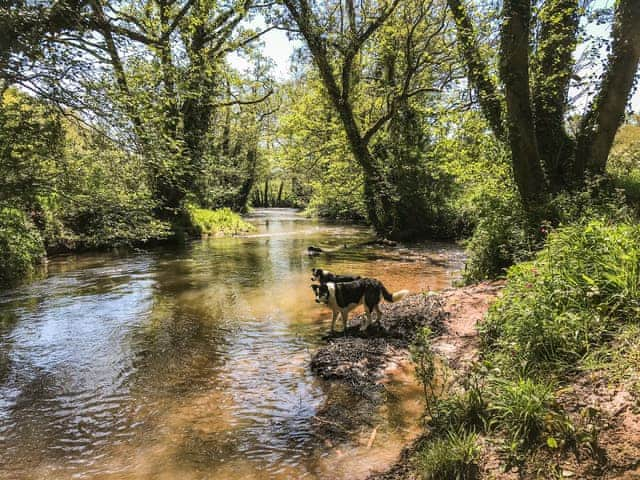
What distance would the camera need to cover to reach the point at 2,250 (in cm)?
1096

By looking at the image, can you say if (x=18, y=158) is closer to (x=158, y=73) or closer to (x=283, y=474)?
(x=158, y=73)

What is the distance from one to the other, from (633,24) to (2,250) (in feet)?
52.1

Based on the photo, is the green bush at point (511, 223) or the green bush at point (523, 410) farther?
the green bush at point (511, 223)

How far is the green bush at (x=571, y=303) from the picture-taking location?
12.3ft

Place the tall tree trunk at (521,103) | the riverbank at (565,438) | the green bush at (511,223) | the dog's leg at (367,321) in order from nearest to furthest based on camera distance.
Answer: the riverbank at (565,438) → the dog's leg at (367,321) → the green bush at (511,223) → the tall tree trunk at (521,103)

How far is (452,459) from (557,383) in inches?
46.2

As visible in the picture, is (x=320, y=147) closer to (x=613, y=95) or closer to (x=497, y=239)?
(x=497, y=239)

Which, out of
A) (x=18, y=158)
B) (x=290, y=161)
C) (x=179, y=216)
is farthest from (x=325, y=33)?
(x=18, y=158)

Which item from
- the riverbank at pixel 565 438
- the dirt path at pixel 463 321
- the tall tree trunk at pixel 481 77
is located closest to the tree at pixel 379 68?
the tall tree trunk at pixel 481 77

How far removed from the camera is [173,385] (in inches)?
214

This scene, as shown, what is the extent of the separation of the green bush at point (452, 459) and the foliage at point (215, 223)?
2271cm

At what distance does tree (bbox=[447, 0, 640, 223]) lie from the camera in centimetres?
834

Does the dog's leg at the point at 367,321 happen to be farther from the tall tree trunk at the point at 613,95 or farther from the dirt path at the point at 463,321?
the tall tree trunk at the point at 613,95

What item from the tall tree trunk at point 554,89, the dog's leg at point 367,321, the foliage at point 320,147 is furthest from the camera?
the foliage at point 320,147
